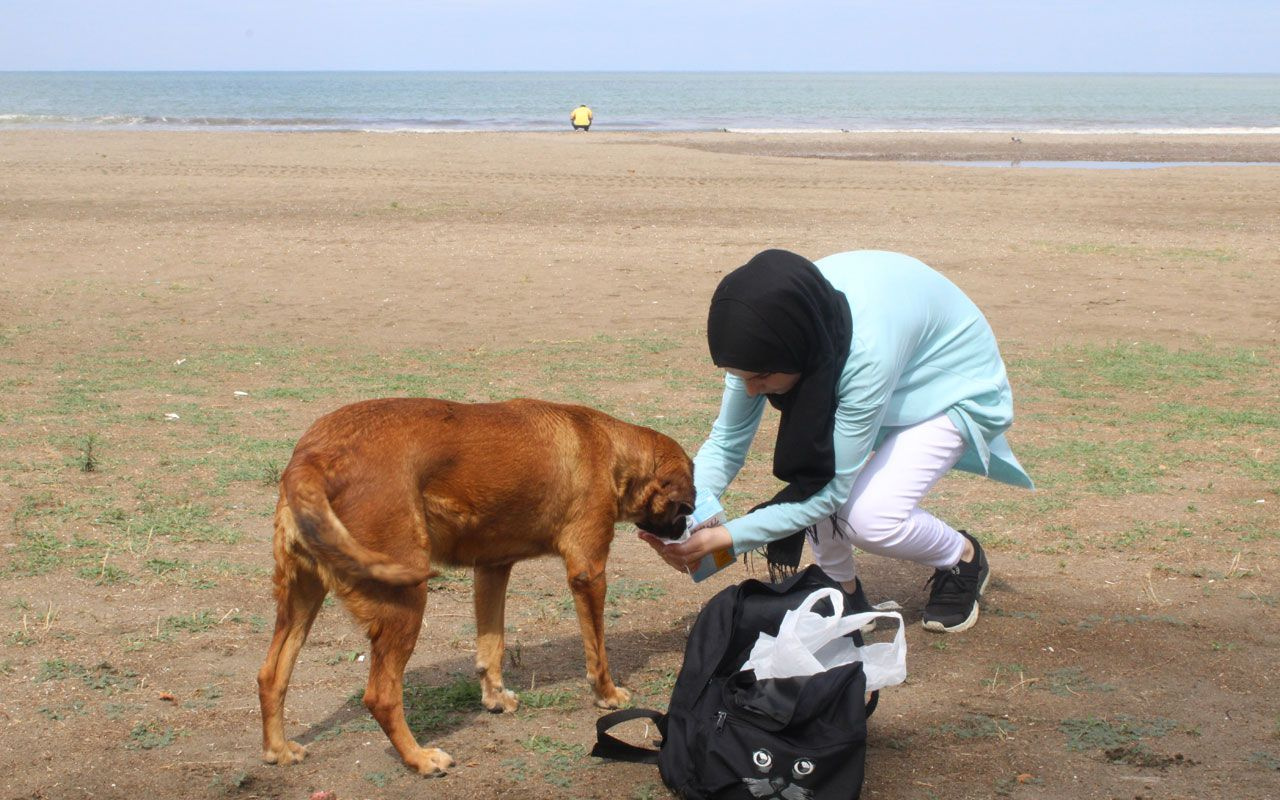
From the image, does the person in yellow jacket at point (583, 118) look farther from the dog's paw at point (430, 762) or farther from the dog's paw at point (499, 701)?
the dog's paw at point (430, 762)

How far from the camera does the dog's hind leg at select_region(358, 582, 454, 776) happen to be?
397 centimetres

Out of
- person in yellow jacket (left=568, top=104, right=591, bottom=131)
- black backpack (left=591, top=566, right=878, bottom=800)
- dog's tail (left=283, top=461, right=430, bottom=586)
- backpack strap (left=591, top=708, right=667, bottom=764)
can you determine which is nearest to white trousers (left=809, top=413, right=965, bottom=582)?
black backpack (left=591, top=566, right=878, bottom=800)

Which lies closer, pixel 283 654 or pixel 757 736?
pixel 757 736

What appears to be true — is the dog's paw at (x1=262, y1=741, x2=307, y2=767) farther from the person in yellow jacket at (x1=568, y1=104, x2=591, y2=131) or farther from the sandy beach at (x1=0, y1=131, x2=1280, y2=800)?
the person in yellow jacket at (x1=568, y1=104, x2=591, y2=131)

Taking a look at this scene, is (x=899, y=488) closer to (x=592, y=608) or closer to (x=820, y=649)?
(x=820, y=649)

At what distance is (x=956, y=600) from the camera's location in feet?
17.7

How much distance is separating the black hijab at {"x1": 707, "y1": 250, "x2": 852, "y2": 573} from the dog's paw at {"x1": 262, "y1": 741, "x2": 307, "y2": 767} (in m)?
1.91

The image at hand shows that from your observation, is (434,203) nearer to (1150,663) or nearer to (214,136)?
(1150,663)

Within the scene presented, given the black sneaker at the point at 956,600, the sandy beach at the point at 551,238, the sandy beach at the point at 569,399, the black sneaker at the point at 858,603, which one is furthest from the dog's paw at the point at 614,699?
the sandy beach at the point at 551,238

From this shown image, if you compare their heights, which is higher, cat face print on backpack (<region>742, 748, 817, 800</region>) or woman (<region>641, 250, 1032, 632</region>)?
woman (<region>641, 250, 1032, 632</region>)

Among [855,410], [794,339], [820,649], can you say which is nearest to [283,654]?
[820,649]

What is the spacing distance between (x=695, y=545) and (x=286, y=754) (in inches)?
63.8

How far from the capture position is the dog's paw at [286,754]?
411 cm

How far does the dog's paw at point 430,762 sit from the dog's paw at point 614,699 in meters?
0.74
